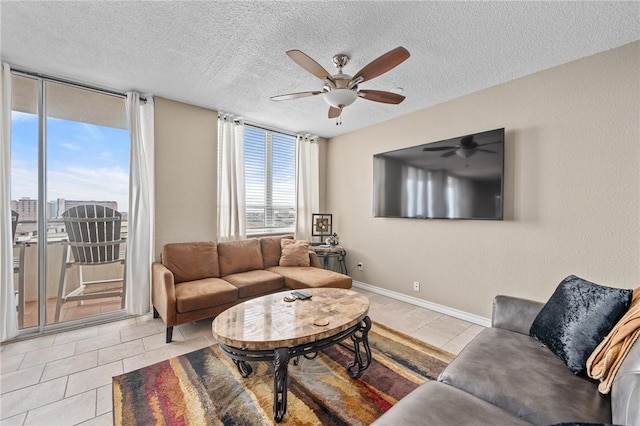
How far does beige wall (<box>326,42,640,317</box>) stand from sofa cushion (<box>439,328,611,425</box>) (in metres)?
1.37

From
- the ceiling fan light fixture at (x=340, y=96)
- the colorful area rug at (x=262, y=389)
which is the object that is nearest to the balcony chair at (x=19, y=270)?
the colorful area rug at (x=262, y=389)

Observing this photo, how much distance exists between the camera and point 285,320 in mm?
1901

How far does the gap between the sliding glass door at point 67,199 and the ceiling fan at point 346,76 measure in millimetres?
2291

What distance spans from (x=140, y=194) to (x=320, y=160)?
2.94 metres

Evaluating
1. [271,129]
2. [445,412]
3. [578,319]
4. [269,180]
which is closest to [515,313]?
[578,319]

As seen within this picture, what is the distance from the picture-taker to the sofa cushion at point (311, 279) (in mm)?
3164

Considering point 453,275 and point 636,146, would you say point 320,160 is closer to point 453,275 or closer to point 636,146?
point 453,275

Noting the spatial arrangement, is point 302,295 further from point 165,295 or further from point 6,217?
point 6,217

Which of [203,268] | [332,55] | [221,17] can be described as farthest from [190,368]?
[332,55]

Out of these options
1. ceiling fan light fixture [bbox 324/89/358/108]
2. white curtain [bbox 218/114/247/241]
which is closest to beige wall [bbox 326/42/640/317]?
ceiling fan light fixture [bbox 324/89/358/108]

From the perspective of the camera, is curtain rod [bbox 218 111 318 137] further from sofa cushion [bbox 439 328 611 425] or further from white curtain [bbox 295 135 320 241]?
sofa cushion [bbox 439 328 611 425]

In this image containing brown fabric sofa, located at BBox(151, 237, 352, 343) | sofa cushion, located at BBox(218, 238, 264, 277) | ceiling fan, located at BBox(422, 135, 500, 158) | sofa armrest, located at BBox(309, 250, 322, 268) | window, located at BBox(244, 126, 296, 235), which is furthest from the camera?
window, located at BBox(244, 126, 296, 235)

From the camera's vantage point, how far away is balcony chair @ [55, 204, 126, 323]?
9.66 ft

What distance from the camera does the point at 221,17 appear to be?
1936mm
